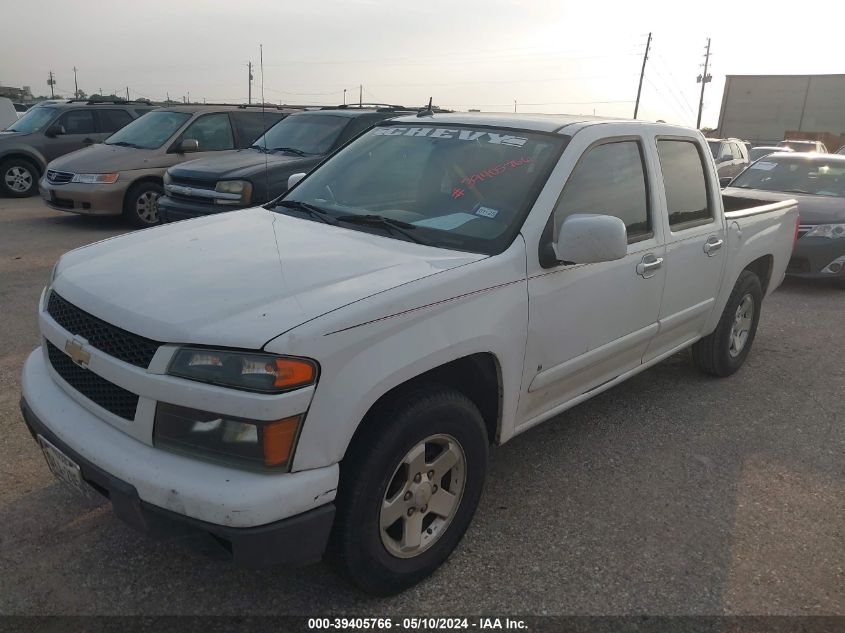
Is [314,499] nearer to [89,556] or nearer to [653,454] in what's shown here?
[89,556]

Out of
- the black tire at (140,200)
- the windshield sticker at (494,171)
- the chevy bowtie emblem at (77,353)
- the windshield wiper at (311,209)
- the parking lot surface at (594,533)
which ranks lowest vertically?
the parking lot surface at (594,533)

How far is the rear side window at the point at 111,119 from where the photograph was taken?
13.0m

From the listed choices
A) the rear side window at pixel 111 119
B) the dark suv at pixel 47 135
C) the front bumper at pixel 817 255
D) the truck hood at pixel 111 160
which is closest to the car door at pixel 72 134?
the dark suv at pixel 47 135

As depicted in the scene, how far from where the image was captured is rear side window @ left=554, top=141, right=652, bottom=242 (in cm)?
321

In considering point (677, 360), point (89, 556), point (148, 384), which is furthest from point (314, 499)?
point (677, 360)

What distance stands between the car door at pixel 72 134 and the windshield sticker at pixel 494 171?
11714 millimetres

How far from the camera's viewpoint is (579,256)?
2.81 meters

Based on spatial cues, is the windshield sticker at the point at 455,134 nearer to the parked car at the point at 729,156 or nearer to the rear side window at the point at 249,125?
the rear side window at the point at 249,125

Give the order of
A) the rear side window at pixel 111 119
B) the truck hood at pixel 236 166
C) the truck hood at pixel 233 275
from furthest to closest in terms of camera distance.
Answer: the rear side window at pixel 111 119 → the truck hood at pixel 236 166 → the truck hood at pixel 233 275

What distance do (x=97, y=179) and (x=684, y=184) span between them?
327 inches

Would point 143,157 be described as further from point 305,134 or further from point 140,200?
point 305,134

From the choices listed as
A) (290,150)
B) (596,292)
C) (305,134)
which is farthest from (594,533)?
(305,134)

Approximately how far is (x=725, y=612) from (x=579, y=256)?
1.46 m

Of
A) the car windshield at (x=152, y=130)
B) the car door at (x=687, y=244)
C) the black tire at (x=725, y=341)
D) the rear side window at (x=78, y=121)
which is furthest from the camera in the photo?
the rear side window at (x=78, y=121)
